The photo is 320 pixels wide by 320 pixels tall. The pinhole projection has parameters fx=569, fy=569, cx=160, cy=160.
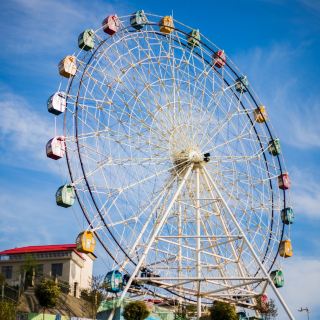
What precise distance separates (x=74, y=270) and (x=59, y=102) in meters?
34.8

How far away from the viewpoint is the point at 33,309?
37.5 m

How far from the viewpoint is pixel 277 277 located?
132ft

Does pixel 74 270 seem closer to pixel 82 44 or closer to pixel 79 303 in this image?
pixel 79 303

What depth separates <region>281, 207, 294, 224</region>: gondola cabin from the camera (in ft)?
135

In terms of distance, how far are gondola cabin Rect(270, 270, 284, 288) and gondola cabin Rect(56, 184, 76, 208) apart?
54.6 feet

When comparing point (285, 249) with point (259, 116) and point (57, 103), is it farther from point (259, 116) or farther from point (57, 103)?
point (57, 103)

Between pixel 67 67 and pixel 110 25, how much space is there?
495 cm

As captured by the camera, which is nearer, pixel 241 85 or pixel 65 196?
pixel 65 196

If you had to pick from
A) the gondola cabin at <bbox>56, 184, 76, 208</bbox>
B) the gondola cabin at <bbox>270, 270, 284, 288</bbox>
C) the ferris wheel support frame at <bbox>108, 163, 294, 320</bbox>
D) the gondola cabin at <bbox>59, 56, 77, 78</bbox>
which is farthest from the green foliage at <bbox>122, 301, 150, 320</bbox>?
the gondola cabin at <bbox>59, 56, 77, 78</bbox>

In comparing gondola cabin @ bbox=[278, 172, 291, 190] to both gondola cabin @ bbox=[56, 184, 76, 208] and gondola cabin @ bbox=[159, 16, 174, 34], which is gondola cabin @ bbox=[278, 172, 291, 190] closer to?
gondola cabin @ bbox=[159, 16, 174, 34]

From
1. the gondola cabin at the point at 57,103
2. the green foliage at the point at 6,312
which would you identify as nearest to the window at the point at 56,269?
the green foliage at the point at 6,312

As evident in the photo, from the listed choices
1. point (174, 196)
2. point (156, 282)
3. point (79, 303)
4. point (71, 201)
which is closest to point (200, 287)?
point (156, 282)

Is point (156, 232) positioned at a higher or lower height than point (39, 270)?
lower

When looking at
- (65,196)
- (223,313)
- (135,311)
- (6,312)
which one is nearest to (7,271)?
(6,312)
